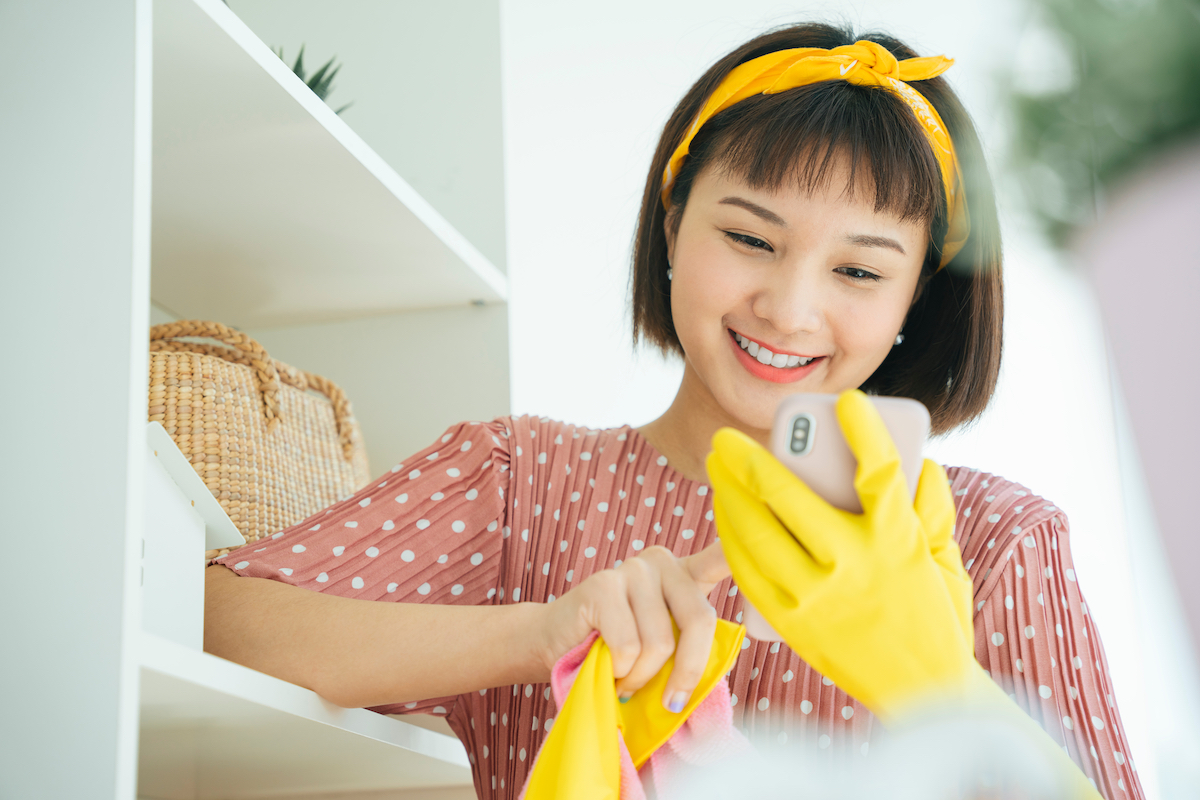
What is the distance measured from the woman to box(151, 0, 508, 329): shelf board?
0.24 meters

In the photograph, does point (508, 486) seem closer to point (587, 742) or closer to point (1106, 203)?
point (587, 742)

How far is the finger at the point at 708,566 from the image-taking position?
1.81 ft

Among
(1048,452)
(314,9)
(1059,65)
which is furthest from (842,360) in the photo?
(314,9)

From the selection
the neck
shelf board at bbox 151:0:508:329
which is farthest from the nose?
shelf board at bbox 151:0:508:329

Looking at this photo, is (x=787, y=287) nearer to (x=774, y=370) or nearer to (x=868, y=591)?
(x=774, y=370)

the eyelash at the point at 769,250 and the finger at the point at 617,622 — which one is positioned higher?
the eyelash at the point at 769,250

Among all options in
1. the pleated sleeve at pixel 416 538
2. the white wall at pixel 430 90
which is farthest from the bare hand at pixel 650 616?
the white wall at pixel 430 90

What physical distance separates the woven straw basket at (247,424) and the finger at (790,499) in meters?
0.51

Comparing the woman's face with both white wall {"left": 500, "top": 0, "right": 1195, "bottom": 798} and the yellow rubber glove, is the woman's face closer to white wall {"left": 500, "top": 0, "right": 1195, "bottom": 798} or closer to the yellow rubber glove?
the yellow rubber glove

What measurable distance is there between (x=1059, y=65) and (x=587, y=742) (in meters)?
0.42

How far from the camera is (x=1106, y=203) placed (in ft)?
0.53

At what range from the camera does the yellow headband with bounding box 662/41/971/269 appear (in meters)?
0.82

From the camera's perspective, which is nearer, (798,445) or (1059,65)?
(1059,65)

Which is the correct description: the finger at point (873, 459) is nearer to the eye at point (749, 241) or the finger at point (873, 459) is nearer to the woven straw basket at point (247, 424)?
the eye at point (749, 241)
